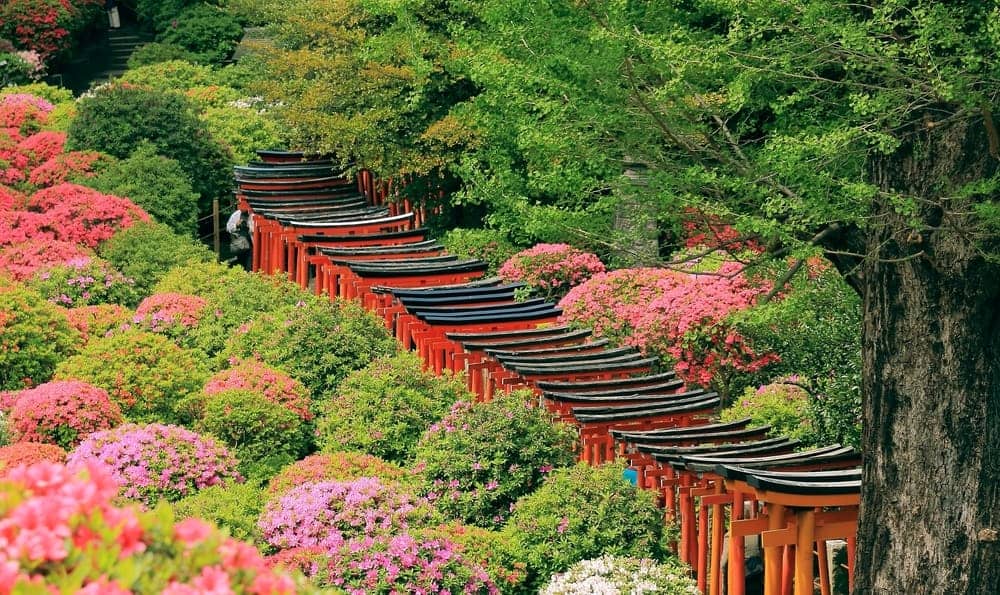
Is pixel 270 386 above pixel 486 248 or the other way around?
the other way around

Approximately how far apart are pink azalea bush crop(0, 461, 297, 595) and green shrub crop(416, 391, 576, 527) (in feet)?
24.6

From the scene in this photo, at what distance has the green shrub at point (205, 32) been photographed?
37.4 meters

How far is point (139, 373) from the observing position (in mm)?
13242

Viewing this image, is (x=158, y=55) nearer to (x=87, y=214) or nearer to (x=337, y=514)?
(x=87, y=214)

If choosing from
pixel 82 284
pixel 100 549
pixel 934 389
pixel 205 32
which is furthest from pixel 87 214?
pixel 100 549

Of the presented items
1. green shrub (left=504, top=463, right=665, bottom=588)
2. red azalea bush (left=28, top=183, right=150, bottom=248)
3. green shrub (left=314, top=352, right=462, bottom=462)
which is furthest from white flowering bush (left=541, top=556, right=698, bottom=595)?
red azalea bush (left=28, top=183, right=150, bottom=248)

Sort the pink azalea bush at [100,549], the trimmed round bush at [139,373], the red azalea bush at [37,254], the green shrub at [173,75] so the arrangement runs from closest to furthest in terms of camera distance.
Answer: the pink azalea bush at [100,549], the trimmed round bush at [139,373], the red azalea bush at [37,254], the green shrub at [173,75]

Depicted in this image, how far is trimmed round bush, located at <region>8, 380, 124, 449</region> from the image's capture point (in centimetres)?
1216

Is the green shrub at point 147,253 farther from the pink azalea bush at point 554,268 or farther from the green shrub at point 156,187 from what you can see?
the pink azalea bush at point 554,268

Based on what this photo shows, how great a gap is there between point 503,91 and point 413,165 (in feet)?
40.5

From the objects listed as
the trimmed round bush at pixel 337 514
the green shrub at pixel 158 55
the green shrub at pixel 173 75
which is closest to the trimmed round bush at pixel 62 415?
the trimmed round bush at pixel 337 514

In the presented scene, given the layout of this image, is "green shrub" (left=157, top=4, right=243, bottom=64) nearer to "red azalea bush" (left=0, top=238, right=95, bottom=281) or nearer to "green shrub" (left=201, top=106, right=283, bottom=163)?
"green shrub" (left=201, top=106, right=283, bottom=163)

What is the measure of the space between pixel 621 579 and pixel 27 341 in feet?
24.9

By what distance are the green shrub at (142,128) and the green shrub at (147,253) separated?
13.4 ft
